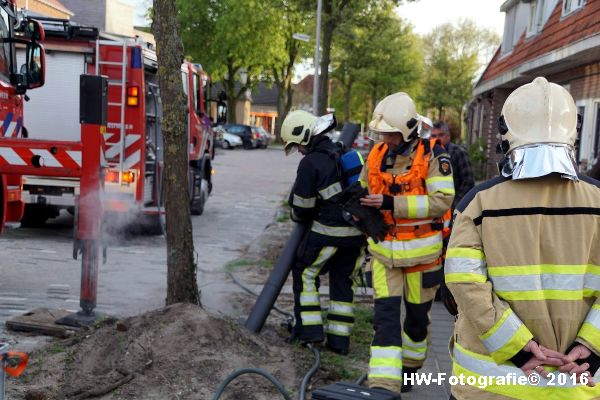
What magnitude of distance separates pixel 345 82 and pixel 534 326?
51.0 meters

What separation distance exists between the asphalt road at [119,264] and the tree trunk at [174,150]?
1.42m

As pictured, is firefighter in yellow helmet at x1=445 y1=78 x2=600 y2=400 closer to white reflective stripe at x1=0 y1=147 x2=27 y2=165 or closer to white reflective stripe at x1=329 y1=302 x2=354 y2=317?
white reflective stripe at x1=329 y1=302 x2=354 y2=317

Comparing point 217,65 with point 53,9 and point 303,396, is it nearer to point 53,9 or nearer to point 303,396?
point 53,9

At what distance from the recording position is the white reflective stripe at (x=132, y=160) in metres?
10.5

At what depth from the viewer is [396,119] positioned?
465cm

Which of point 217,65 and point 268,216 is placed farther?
A: point 217,65

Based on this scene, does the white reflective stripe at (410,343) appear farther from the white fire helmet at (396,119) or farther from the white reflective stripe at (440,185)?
the white fire helmet at (396,119)

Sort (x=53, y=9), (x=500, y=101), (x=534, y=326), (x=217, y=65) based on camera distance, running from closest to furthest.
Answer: (x=534, y=326) < (x=500, y=101) < (x=53, y=9) < (x=217, y=65)

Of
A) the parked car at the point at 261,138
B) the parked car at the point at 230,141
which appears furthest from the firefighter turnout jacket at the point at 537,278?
the parked car at the point at 261,138

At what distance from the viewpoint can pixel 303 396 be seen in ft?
14.5

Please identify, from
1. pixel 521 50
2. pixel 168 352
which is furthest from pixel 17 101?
pixel 521 50

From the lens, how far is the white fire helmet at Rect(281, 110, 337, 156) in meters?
5.82

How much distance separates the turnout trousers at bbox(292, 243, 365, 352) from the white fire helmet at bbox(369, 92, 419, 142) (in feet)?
4.36

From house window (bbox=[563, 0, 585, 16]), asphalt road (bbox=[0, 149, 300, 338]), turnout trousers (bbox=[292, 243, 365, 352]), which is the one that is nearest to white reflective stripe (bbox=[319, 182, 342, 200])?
turnout trousers (bbox=[292, 243, 365, 352])
